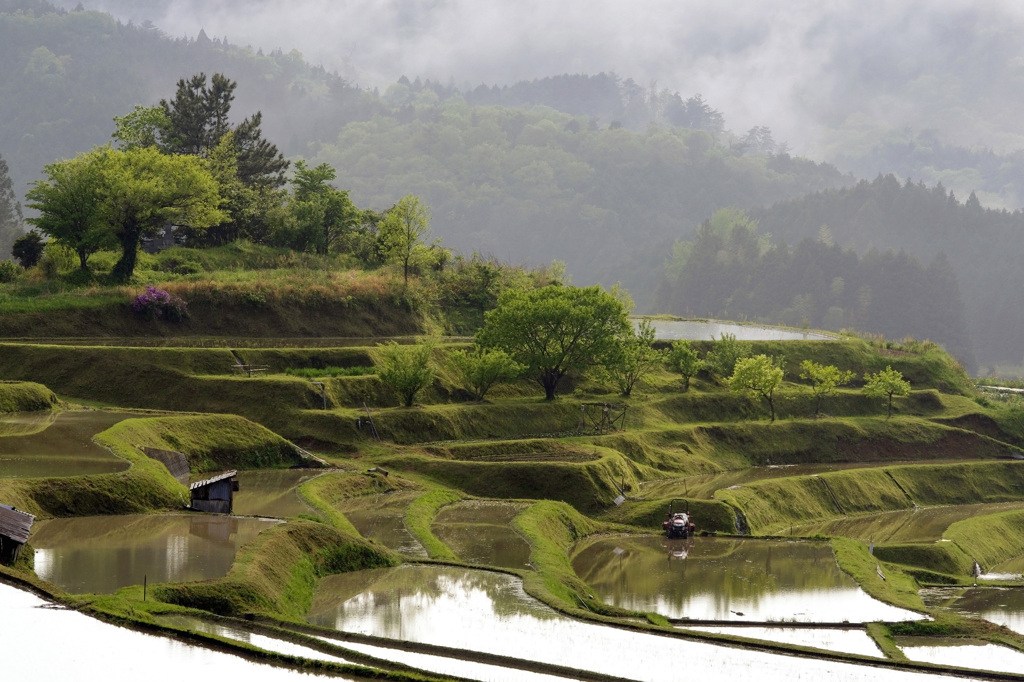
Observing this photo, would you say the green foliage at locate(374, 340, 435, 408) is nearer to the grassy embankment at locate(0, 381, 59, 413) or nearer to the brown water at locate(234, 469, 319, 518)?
the brown water at locate(234, 469, 319, 518)

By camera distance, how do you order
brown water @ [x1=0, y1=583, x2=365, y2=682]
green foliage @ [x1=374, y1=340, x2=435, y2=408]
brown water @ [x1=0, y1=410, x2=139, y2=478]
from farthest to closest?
green foliage @ [x1=374, y1=340, x2=435, y2=408] < brown water @ [x1=0, y1=410, x2=139, y2=478] < brown water @ [x1=0, y1=583, x2=365, y2=682]

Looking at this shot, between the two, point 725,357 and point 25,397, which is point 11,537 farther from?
point 725,357

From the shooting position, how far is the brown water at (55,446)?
117ft

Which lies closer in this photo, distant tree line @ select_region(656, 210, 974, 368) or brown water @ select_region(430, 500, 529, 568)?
brown water @ select_region(430, 500, 529, 568)

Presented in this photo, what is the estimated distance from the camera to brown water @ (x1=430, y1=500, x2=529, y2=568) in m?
37.7

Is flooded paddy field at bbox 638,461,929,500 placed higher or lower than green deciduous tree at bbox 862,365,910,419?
lower

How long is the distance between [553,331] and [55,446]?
30105 millimetres

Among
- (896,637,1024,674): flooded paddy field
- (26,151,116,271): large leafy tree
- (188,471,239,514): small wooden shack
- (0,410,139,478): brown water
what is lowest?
(896,637,1024,674): flooded paddy field

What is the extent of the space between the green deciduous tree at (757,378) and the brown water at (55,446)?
119ft

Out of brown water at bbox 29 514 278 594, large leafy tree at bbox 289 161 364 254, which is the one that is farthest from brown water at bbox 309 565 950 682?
large leafy tree at bbox 289 161 364 254

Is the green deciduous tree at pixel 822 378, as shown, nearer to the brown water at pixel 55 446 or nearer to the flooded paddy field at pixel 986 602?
the flooded paddy field at pixel 986 602

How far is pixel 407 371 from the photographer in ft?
183

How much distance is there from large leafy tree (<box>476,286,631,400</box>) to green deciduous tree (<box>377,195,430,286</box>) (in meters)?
12.5

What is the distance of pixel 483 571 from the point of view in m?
35.1
